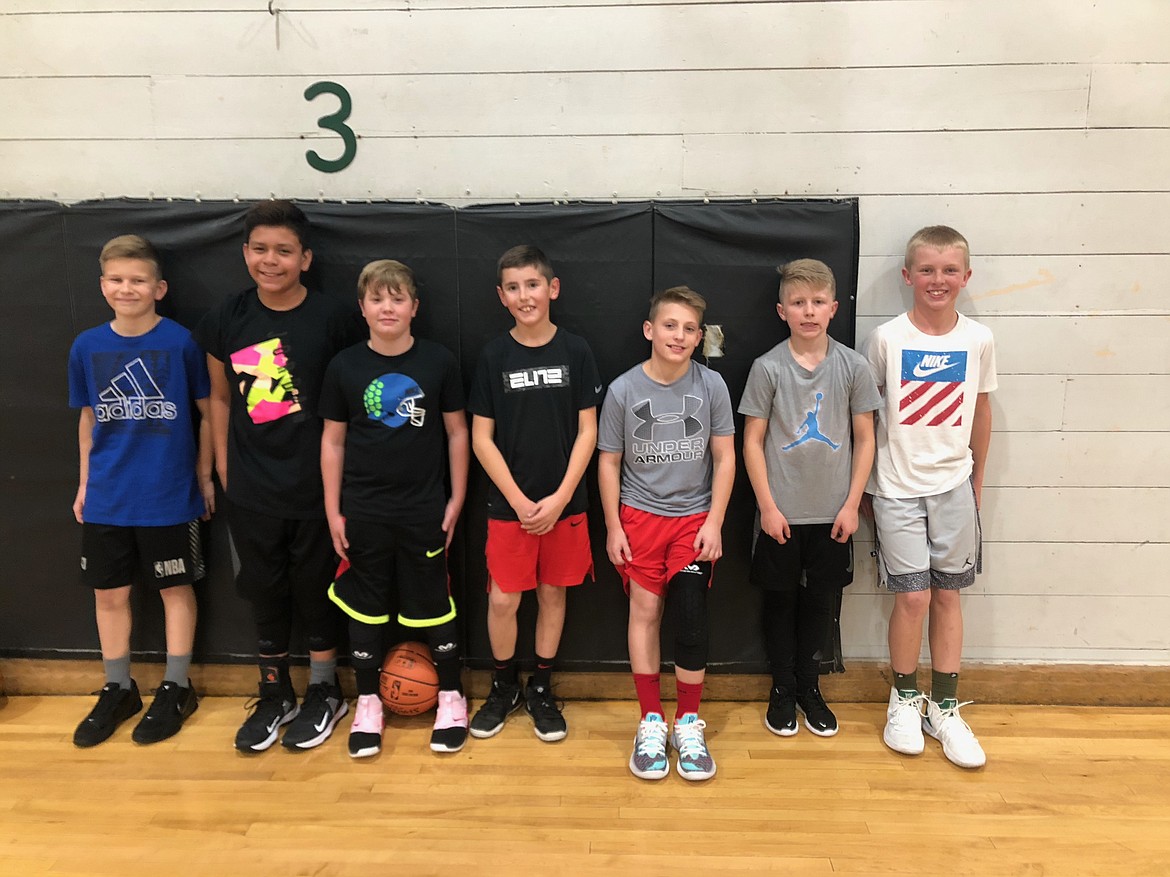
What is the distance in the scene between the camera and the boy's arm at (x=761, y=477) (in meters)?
2.21

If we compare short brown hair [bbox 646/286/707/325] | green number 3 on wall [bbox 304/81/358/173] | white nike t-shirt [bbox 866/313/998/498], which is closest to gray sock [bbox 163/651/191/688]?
→ green number 3 on wall [bbox 304/81/358/173]

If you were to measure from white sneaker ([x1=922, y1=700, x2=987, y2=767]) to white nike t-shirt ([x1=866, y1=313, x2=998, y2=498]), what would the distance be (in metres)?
0.73

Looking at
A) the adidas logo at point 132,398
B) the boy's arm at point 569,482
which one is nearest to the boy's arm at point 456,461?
the boy's arm at point 569,482

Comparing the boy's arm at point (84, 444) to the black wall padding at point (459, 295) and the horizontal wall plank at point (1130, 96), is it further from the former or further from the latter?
the horizontal wall plank at point (1130, 96)

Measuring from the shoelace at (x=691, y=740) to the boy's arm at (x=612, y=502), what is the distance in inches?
21.7

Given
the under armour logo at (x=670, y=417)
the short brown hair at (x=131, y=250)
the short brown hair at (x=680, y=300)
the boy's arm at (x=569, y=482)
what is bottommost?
the boy's arm at (x=569, y=482)

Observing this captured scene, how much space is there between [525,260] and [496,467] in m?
0.64

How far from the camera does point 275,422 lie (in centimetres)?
222

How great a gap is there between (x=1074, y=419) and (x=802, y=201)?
121 cm

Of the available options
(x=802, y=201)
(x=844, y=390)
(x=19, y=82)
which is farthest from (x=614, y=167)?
(x=19, y=82)

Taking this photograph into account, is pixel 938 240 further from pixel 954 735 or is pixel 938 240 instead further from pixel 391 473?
pixel 391 473

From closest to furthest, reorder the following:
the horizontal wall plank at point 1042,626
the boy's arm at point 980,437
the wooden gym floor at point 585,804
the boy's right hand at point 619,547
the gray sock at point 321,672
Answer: the wooden gym floor at point 585,804 → the boy's right hand at point 619,547 → the boy's arm at point 980,437 → the gray sock at point 321,672 → the horizontal wall plank at point 1042,626

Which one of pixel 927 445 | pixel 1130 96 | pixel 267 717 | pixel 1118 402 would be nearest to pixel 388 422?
pixel 267 717

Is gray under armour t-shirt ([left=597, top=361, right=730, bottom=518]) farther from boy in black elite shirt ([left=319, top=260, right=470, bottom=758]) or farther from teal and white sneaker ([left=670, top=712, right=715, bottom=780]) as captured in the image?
teal and white sneaker ([left=670, top=712, right=715, bottom=780])
